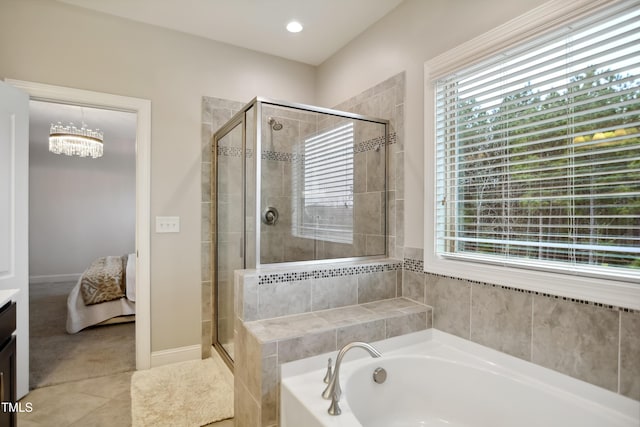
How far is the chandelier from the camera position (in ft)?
12.1

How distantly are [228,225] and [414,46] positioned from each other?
1.88 m

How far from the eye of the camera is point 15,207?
2150 mm

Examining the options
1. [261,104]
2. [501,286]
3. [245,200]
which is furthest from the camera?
[245,200]

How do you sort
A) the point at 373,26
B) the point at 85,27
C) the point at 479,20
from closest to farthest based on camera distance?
the point at 479,20 → the point at 85,27 → the point at 373,26

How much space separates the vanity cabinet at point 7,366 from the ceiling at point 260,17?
7.04 ft

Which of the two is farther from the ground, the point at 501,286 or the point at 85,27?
the point at 85,27

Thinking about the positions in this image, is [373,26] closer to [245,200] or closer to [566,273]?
[245,200]

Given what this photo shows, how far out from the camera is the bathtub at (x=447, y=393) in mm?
1348

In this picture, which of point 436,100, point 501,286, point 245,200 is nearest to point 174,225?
point 245,200

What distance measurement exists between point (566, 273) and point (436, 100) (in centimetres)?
123

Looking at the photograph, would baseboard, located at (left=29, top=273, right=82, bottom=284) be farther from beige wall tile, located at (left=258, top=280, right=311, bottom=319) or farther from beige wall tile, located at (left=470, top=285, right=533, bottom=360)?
beige wall tile, located at (left=470, top=285, right=533, bottom=360)

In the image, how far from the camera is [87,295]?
11.3 feet

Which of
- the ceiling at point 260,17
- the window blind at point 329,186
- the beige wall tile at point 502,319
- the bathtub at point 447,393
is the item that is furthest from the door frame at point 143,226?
the beige wall tile at point 502,319

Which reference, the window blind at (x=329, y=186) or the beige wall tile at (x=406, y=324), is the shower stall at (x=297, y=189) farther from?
the beige wall tile at (x=406, y=324)
